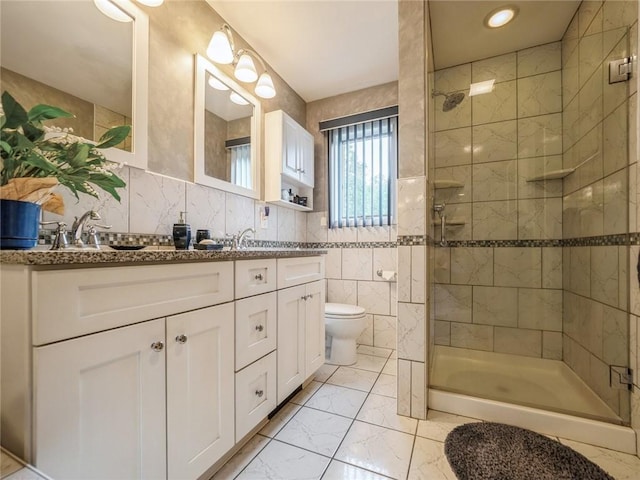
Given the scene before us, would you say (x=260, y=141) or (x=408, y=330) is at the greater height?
(x=260, y=141)

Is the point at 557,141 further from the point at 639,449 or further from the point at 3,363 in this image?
the point at 3,363

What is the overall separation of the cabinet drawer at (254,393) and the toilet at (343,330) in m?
0.83

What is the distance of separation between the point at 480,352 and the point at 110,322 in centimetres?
238

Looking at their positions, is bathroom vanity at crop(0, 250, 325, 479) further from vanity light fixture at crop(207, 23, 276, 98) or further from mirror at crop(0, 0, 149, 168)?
vanity light fixture at crop(207, 23, 276, 98)

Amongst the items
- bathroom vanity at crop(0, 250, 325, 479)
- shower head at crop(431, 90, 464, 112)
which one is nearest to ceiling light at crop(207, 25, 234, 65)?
bathroom vanity at crop(0, 250, 325, 479)

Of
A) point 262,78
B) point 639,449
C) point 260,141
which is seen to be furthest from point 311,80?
point 639,449

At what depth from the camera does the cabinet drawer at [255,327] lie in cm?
113

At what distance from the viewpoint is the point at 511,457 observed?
1.16 metres

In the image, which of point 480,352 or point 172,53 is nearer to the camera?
point 172,53

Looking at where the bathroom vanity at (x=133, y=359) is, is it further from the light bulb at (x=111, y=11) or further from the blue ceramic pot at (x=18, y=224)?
the light bulb at (x=111, y=11)

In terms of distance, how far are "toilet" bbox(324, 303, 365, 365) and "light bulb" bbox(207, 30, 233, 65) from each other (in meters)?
1.84

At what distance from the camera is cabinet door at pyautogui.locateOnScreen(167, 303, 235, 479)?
87 centimetres

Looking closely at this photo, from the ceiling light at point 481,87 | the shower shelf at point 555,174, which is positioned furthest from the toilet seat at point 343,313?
the ceiling light at point 481,87

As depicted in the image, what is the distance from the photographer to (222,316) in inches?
41.1
